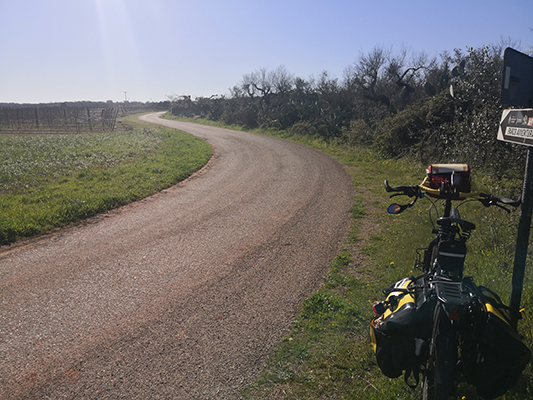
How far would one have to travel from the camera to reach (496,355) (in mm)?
2182

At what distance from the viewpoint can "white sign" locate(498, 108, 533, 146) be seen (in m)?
2.48

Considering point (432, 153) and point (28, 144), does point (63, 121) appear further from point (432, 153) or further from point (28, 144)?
point (432, 153)

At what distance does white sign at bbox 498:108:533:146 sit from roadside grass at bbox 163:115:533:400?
1681 millimetres

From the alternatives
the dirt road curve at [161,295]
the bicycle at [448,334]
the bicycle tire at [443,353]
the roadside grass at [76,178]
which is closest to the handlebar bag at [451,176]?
the bicycle at [448,334]

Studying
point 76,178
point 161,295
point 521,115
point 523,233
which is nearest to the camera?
point 521,115

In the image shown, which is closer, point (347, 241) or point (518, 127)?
point (518, 127)

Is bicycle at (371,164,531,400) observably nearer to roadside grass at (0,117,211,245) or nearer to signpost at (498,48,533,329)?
signpost at (498,48,533,329)

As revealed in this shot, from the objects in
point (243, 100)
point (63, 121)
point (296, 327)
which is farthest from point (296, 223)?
point (63, 121)

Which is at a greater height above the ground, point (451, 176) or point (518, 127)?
point (518, 127)

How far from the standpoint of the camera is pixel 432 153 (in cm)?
1304

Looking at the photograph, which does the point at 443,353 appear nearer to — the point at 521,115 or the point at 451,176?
the point at 451,176

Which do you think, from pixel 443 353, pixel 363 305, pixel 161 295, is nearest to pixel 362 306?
pixel 363 305

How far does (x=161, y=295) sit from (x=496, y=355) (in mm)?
3917

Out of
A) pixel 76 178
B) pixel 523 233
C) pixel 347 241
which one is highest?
pixel 523 233
